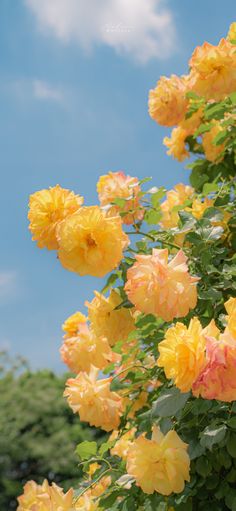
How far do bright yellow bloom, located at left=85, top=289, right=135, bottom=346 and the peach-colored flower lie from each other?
0.65m

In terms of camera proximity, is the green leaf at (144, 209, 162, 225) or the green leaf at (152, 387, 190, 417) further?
the green leaf at (144, 209, 162, 225)

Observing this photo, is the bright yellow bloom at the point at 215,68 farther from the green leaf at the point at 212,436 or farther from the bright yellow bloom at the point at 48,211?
the green leaf at the point at 212,436

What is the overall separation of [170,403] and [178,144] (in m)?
1.76

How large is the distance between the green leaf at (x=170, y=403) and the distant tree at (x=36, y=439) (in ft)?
15.9

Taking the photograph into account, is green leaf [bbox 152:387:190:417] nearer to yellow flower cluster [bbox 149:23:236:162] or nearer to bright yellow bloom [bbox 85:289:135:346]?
bright yellow bloom [bbox 85:289:135:346]

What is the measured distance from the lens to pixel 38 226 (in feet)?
6.23

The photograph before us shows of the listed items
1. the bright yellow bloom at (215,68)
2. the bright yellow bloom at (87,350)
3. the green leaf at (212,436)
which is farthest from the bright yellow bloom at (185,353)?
the bright yellow bloom at (215,68)

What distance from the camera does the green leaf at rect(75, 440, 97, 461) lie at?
83.7 inches

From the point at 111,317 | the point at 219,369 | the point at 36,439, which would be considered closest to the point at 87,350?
the point at 111,317

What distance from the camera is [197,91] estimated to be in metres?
2.37

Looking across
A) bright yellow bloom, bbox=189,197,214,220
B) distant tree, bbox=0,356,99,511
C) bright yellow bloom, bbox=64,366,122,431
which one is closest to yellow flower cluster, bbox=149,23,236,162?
bright yellow bloom, bbox=189,197,214,220

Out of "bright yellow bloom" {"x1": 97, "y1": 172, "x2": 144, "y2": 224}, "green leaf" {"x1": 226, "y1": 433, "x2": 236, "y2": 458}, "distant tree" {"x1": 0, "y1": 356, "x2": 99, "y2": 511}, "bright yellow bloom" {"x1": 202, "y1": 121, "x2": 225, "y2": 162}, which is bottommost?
"green leaf" {"x1": 226, "y1": 433, "x2": 236, "y2": 458}

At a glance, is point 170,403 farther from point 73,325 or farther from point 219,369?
point 73,325

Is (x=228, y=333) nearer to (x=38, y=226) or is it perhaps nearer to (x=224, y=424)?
(x=224, y=424)
